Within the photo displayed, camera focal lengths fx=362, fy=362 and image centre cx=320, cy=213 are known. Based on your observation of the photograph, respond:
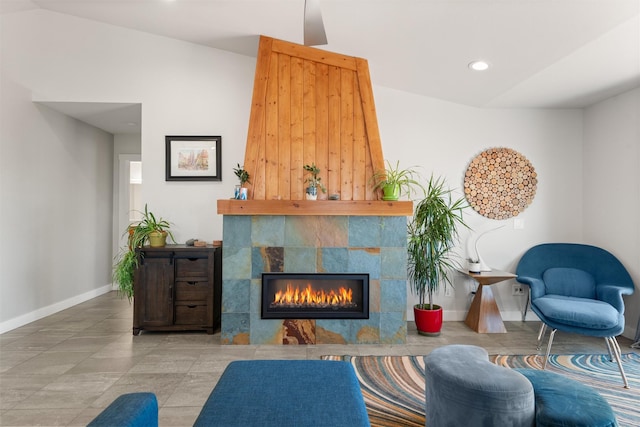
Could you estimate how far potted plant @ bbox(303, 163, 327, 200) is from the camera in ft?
11.1

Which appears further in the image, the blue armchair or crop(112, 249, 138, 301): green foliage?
crop(112, 249, 138, 301): green foliage

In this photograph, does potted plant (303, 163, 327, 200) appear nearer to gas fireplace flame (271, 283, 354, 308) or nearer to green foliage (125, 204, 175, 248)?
gas fireplace flame (271, 283, 354, 308)

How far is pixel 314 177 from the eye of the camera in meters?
3.49

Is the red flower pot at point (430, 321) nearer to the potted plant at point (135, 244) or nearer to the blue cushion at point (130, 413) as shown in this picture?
the potted plant at point (135, 244)

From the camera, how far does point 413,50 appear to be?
3.21 metres

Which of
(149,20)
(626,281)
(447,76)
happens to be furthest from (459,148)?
(149,20)

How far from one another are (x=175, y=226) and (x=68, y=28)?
2451 millimetres

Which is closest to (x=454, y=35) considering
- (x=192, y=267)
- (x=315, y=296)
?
(x=315, y=296)

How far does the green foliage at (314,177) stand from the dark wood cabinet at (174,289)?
120 cm

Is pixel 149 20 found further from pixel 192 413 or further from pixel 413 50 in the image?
pixel 192 413

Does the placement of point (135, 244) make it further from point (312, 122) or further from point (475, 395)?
point (475, 395)

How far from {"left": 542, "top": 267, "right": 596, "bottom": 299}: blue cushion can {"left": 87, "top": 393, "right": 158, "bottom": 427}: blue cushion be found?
3.79 meters

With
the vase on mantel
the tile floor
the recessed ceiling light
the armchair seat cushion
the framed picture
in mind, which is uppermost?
the recessed ceiling light

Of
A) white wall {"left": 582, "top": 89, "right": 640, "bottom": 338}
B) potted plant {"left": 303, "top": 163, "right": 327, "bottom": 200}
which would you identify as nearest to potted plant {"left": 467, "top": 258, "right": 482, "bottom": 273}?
white wall {"left": 582, "top": 89, "right": 640, "bottom": 338}
